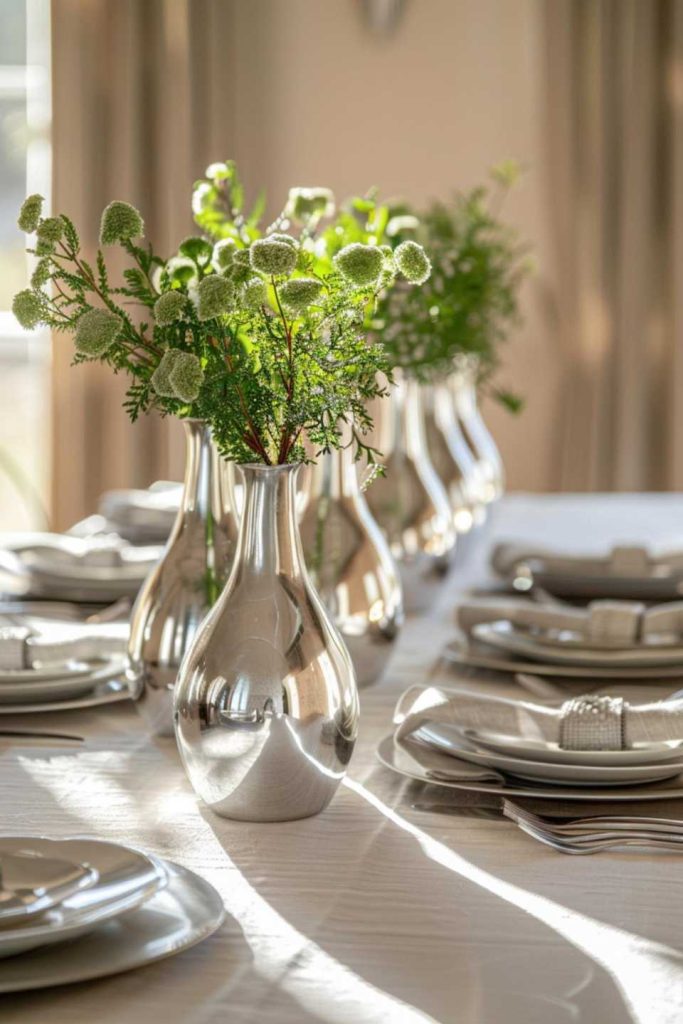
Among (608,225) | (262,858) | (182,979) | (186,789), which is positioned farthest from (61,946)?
(608,225)

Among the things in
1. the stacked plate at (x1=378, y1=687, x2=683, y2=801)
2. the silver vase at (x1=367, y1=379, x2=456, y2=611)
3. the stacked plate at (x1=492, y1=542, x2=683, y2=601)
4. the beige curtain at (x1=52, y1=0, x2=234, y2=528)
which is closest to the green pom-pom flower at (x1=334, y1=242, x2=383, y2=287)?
the stacked plate at (x1=378, y1=687, x2=683, y2=801)

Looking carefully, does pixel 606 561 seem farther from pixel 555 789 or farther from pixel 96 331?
pixel 96 331

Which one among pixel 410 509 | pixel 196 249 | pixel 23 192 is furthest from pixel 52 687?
pixel 23 192

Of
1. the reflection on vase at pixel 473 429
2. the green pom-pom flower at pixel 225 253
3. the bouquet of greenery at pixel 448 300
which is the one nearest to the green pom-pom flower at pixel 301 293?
the green pom-pom flower at pixel 225 253

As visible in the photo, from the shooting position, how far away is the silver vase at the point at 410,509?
1.63m

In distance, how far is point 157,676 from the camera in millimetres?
1059

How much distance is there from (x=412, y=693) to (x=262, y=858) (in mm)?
235

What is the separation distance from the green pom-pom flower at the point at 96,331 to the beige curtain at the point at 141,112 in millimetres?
3224

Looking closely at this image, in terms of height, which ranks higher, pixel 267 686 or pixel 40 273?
pixel 40 273

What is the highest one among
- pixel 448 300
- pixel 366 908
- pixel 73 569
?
pixel 448 300

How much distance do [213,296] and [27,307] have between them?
16 centimetres

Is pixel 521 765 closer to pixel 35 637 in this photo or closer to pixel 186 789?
pixel 186 789

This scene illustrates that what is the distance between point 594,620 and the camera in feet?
4.58

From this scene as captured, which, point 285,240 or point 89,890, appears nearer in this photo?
point 89,890
